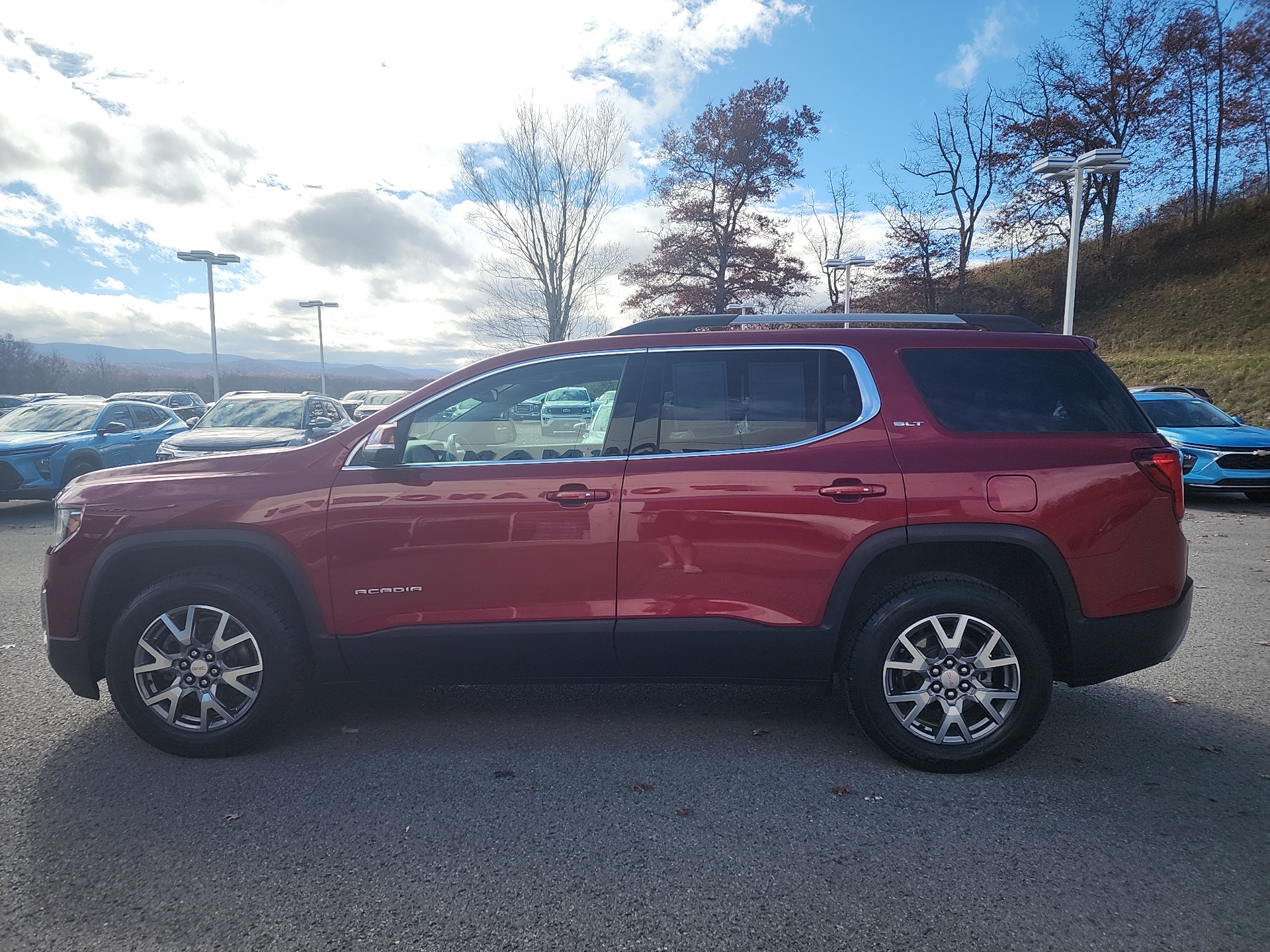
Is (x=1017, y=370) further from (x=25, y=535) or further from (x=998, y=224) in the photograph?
(x=998, y=224)

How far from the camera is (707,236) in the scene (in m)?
33.8

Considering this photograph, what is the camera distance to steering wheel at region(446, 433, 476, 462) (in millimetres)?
3674

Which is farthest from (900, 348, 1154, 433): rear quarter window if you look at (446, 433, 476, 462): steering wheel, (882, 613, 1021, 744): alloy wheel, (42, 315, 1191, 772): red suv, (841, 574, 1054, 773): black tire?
(446, 433, 476, 462): steering wheel

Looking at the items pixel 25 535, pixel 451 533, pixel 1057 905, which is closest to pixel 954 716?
pixel 1057 905

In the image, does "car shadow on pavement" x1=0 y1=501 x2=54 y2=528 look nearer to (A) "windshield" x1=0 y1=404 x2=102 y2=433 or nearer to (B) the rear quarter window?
(A) "windshield" x1=0 y1=404 x2=102 y2=433

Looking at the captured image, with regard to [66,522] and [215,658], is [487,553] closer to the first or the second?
[215,658]

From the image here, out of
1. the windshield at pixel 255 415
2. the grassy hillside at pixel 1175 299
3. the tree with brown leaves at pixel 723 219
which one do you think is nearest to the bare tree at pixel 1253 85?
the grassy hillside at pixel 1175 299

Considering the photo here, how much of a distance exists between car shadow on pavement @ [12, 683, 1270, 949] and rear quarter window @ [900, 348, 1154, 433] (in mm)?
1499

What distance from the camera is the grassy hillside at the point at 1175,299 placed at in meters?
24.0

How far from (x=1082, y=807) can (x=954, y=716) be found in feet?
1.82

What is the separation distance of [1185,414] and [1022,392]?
11747 mm

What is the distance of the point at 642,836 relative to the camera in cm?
297

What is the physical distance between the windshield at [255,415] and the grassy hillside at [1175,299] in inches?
847

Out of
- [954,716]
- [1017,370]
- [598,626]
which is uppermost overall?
[1017,370]
